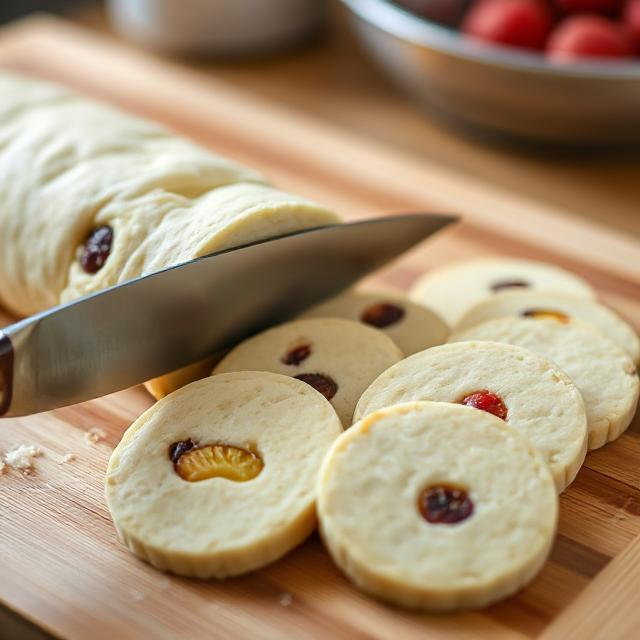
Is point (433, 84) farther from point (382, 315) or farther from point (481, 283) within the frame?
point (382, 315)

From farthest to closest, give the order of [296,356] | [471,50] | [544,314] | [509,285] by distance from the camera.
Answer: [471,50] → [509,285] → [544,314] → [296,356]

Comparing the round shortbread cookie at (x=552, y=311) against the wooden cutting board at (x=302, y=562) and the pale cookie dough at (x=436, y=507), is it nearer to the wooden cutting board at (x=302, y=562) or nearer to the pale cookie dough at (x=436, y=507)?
the wooden cutting board at (x=302, y=562)

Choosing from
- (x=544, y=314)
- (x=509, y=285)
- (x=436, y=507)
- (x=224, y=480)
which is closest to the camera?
(x=436, y=507)

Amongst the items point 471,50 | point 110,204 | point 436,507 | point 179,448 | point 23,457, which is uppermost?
point 471,50

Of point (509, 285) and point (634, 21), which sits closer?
point (509, 285)

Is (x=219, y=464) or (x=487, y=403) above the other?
(x=487, y=403)

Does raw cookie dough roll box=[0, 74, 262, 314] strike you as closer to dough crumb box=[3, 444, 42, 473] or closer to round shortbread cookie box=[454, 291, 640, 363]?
dough crumb box=[3, 444, 42, 473]

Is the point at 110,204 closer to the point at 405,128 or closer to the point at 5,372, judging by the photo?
the point at 5,372

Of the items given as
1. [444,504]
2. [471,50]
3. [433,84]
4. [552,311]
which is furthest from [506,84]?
[444,504]
